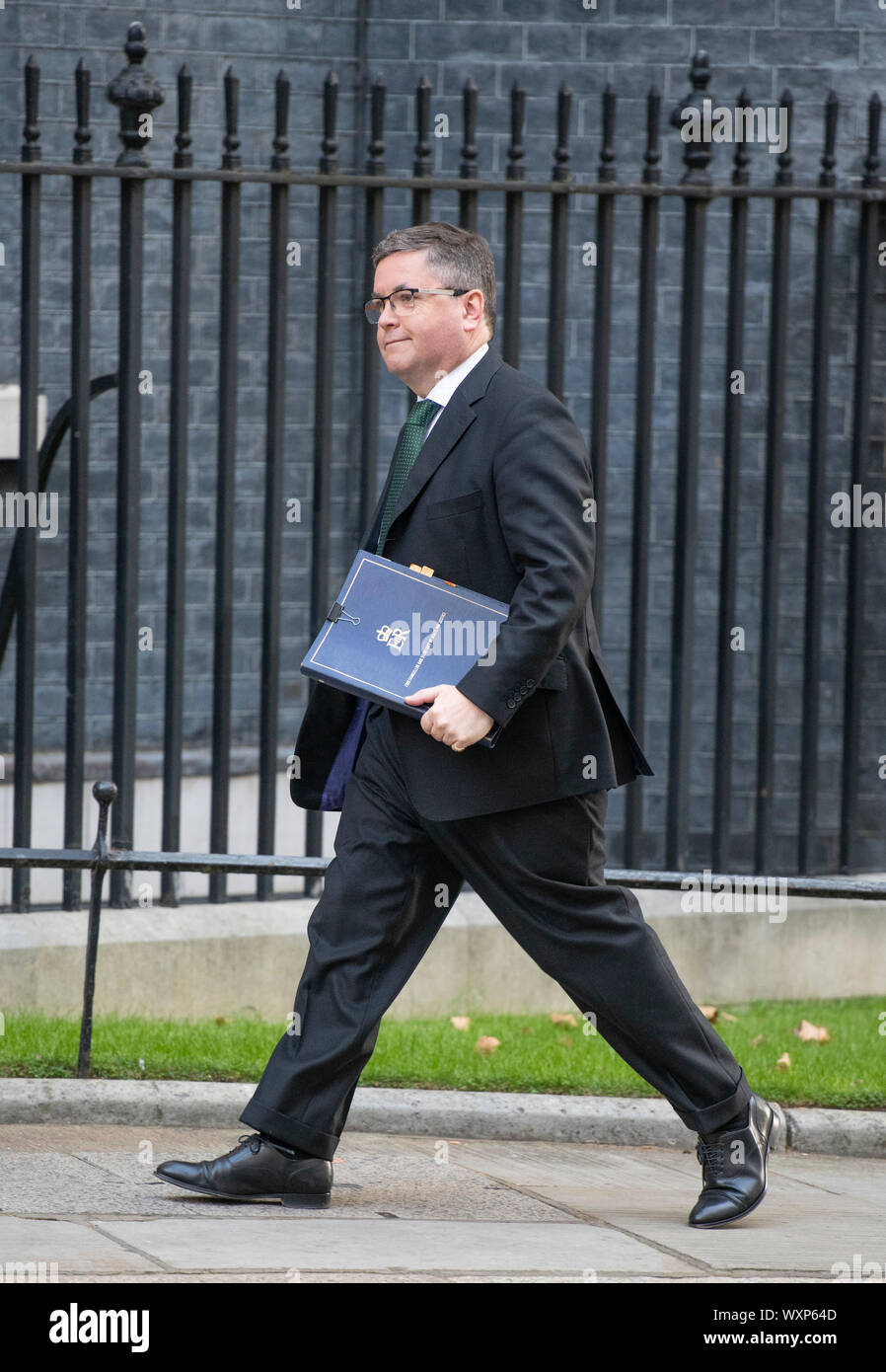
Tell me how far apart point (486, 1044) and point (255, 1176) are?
146 cm

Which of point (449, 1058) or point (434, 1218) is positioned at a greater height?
point (449, 1058)

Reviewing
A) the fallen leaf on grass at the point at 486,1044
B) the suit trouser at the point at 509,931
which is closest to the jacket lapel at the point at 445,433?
the suit trouser at the point at 509,931

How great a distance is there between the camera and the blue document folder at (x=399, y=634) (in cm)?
392

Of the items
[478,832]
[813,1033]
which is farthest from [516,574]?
[813,1033]

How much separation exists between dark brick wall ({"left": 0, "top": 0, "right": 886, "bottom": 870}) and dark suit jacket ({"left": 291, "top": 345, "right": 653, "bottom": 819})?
4093mm

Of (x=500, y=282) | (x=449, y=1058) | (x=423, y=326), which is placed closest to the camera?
(x=423, y=326)

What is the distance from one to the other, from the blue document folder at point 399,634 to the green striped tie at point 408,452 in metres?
0.17

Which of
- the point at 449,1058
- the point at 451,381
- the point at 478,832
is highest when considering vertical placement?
the point at 451,381

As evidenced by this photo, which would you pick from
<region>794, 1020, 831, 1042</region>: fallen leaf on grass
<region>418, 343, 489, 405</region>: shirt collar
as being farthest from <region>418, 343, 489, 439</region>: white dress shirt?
<region>794, 1020, 831, 1042</region>: fallen leaf on grass

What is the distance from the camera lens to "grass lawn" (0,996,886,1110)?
5.13m

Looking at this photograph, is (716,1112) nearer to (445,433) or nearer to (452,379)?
(445,433)

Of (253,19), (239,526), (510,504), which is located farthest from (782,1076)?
(253,19)

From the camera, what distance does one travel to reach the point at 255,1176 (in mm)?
4070

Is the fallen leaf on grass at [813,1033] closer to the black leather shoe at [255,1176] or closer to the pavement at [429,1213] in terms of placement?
the pavement at [429,1213]
